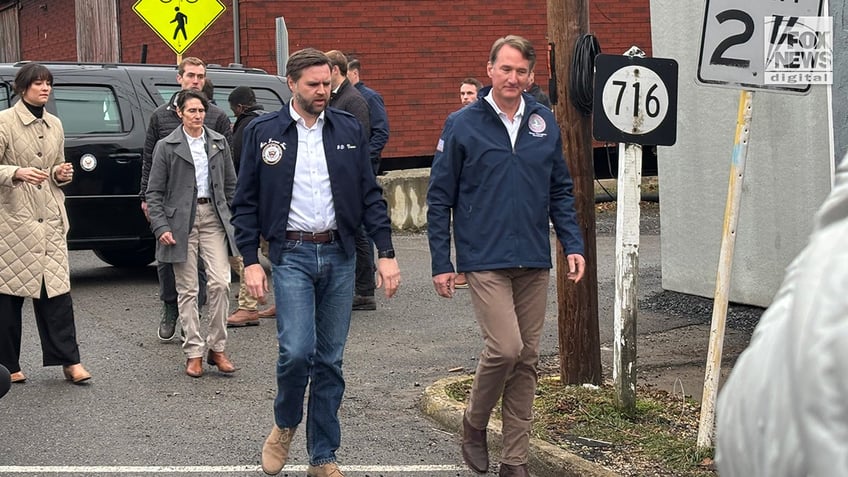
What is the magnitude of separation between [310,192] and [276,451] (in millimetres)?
1188

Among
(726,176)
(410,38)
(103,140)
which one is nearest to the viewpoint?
(726,176)

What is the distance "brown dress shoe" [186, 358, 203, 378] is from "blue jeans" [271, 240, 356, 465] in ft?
8.08

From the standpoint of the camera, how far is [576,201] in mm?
7004

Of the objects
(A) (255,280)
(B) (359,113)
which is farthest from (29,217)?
(B) (359,113)

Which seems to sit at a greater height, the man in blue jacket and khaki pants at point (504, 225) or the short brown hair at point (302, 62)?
the short brown hair at point (302, 62)

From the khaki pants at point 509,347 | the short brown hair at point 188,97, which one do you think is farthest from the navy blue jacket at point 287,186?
the short brown hair at point 188,97

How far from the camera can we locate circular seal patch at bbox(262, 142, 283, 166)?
5480 mm

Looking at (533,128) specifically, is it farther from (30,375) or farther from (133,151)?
(133,151)

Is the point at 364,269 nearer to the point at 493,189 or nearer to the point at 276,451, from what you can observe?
the point at 276,451

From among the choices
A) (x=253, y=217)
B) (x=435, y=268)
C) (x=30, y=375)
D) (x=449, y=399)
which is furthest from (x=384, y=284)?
(x=30, y=375)

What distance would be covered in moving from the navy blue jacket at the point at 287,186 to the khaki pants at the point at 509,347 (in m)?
0.54

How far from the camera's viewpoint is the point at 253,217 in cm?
561

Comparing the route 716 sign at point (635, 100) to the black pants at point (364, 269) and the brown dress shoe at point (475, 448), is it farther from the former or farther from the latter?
the black pants at point (364, 269)

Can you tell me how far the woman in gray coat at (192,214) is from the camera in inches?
318
